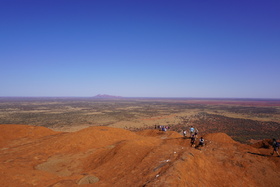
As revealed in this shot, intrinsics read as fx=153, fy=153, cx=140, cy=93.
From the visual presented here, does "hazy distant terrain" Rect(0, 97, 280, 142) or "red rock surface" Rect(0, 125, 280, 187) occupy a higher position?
"red rock surface" Rect(0, 125, 280, 187)

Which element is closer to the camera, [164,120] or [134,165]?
[134,165]

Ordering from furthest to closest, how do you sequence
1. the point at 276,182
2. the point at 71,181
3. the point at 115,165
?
the point at 115,165
the point at 276,182
the point at 71,181

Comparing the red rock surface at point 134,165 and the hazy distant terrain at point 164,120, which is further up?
the red rock surface at point 134,165

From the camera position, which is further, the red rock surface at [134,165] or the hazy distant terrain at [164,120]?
the hazy distant terrain at [164,120]

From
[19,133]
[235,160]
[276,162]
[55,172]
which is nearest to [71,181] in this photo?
[55,172]

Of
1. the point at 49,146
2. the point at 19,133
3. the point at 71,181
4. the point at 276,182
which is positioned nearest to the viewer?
the point at 71,181

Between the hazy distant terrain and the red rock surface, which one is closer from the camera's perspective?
the red rock surface

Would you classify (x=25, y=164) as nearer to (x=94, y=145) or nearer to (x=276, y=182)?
(x=94, y=145)

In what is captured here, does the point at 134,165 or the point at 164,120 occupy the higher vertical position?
the point at 134,165
